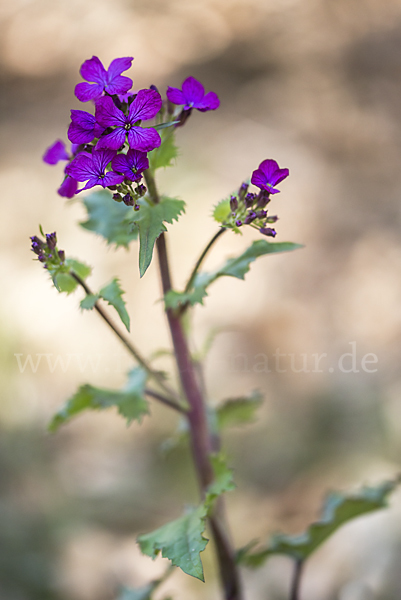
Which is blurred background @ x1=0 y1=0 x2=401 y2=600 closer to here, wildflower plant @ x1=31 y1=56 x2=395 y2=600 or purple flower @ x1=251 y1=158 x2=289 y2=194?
wildflower plant @ x1=31 y1=56 x2=395 y2=600

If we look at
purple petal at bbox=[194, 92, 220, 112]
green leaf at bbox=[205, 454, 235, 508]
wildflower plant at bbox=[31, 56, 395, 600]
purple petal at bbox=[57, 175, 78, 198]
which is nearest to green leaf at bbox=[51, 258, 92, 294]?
wildflower plant at bbox=[31, 56, 395, 600]

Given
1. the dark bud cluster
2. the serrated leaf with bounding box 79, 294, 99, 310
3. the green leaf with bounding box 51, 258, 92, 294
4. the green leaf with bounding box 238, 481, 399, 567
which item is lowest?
the green leaf with bounding box 238, 481, 399, 567

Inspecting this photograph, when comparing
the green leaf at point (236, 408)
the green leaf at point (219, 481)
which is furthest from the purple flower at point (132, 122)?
the green leaf at point (236, 408)

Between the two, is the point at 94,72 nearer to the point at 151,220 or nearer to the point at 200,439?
the point at 151,220

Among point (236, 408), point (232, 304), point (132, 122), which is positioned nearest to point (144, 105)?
point (132, 122)

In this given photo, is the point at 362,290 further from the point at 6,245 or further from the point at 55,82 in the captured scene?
the point at 55,82

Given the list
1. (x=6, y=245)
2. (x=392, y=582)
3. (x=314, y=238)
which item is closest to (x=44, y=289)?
(x=6, y=245)
